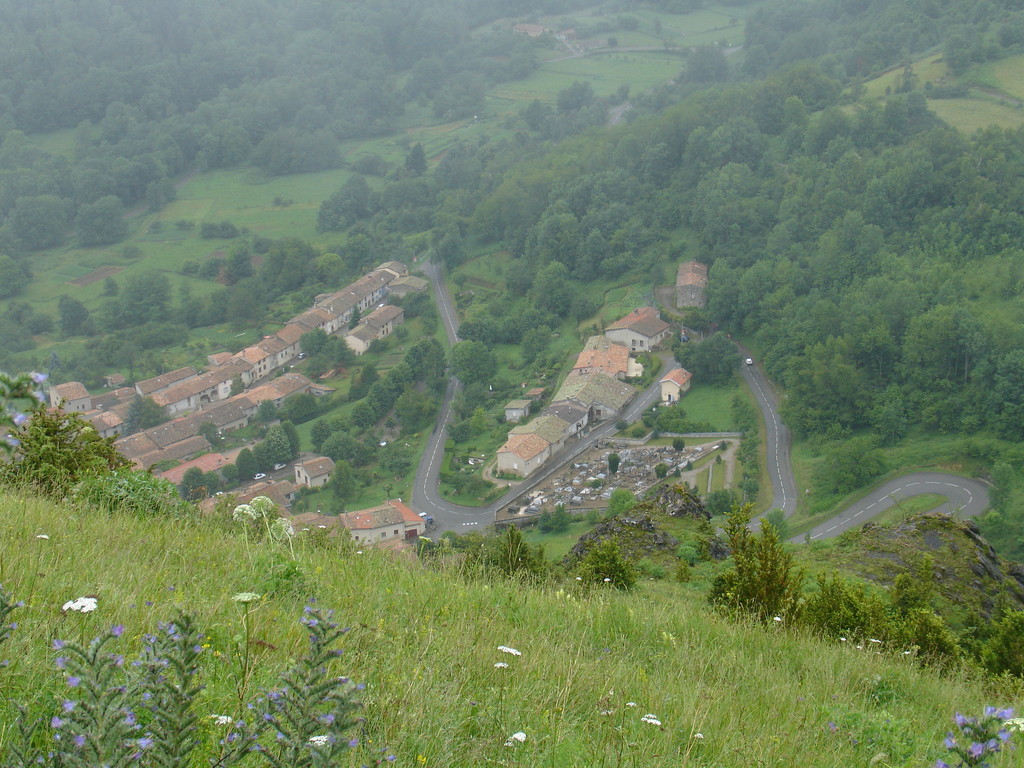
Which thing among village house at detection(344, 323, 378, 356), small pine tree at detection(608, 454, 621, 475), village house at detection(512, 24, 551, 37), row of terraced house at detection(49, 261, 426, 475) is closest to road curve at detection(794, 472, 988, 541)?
small pine tree at detection(608, 454, 621, 475)

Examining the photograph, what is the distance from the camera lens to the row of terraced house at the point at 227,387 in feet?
93.2

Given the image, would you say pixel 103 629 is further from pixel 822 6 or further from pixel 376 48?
pixel 376 48

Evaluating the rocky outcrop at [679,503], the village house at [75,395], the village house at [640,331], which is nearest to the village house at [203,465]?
the village house at [75,395]

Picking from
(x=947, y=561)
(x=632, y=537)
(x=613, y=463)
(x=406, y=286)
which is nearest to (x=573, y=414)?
(x=613, y=463)

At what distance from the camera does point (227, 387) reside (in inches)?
1289

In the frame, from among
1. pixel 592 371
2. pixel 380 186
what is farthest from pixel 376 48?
pixel 592 371

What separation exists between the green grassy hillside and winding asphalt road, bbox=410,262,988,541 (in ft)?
47.3

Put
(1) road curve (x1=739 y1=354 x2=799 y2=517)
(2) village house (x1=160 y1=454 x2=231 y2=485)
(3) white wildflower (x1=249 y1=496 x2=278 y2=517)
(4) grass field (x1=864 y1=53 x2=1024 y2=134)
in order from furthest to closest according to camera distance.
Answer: (4) grass field (x1=864 y1=53 x2=1024 y2=134), (2) village house (x1=160 y1=454 x2=231 y2=485), (1) road curve (x1=739 y1=354 x2=799 y2=517), (3) white wildflower (x1=249 y1=496 x2=278 y2=517)

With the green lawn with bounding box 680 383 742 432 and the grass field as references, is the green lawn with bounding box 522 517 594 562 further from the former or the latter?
the grass field

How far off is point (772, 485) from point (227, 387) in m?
20.7

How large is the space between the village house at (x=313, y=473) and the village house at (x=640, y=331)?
1193 cm

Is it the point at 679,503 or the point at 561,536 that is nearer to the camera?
the point at 679,503

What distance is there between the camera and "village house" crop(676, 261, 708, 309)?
32.4 meters

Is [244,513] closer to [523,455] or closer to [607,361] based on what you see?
[523,455]
